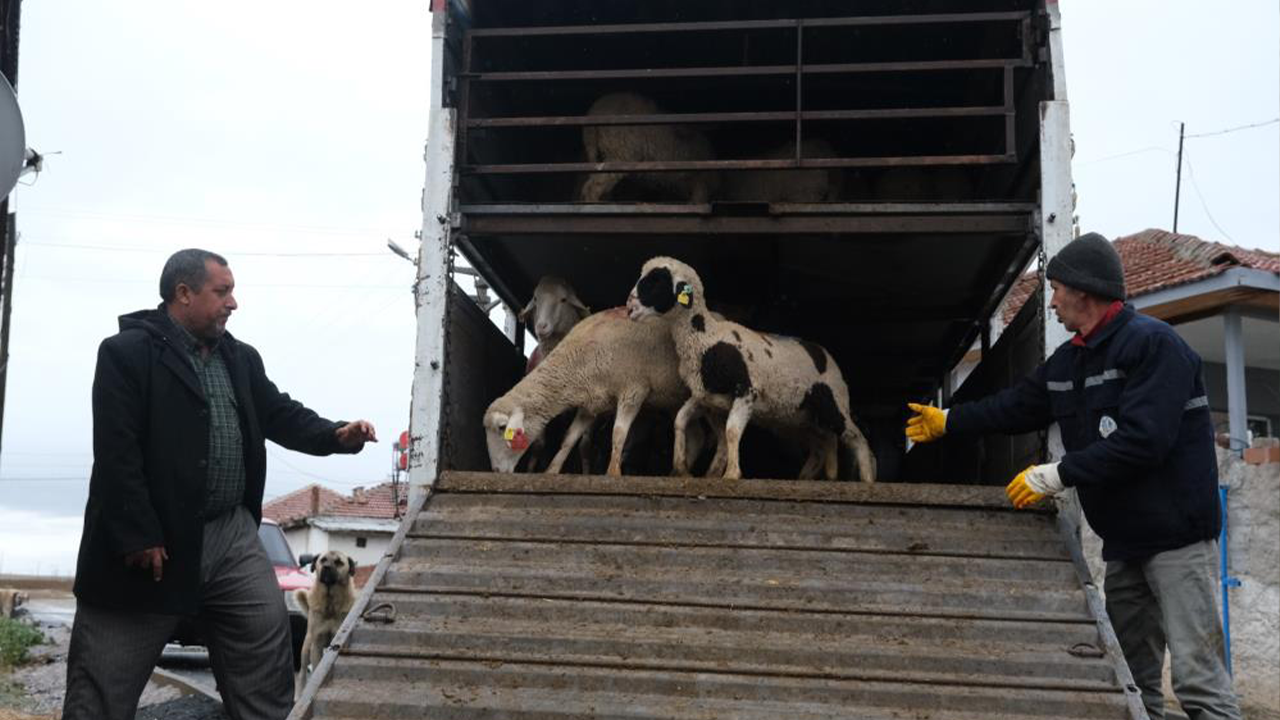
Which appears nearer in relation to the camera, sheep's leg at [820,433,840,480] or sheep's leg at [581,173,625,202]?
sheep's leg at [820,433,840,480]

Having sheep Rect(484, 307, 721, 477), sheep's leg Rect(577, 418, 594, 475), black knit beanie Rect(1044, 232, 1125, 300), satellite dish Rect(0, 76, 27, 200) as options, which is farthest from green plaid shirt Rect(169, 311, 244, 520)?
black knit beanie Rect(1044, 232, 1125, 300)

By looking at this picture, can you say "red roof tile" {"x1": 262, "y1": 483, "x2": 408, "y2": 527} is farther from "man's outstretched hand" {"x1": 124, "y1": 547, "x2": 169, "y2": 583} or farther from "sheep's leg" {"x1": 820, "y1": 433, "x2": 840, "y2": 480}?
"man's outstretched hand" {"x1": 124, "y1": 547, "x2": 169, "y2": 583}

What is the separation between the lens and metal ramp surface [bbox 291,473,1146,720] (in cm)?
411

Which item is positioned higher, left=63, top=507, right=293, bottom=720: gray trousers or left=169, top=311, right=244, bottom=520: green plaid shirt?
left=169, top=311, right=244, bottom=520: green plaid shirt

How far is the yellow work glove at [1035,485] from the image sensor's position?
4.77m

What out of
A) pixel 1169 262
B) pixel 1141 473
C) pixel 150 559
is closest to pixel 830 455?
pixel 1141 473

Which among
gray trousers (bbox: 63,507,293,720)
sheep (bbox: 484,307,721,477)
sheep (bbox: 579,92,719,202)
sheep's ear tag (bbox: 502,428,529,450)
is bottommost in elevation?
gray trousers (bbox: 63,507,293,720)

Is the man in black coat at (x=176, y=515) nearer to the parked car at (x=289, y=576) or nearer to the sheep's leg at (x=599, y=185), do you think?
the sheep's leg at (x=599, y=185)

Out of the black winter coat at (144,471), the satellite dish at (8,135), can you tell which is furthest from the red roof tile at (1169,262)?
the satellite dish at (8,135)

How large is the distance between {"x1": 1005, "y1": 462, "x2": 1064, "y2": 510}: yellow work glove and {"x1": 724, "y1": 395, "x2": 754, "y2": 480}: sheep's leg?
1.60 metres

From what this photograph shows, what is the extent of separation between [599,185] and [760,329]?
186 cm

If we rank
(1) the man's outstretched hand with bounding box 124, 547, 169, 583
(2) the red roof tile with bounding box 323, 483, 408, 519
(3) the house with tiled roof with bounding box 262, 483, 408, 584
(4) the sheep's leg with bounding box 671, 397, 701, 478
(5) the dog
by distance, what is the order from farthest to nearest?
(2) the red roof tile with bounding box 323, 483, 408, 519
(3) the house with tiled roof with bounding box 262, 483, 408, 584
(5) the dog
(4) the sheep's leg with bounding box 671, 397, 701, 478
(1) the man's outstretched hand with bounding box 124, 547, 169, 583

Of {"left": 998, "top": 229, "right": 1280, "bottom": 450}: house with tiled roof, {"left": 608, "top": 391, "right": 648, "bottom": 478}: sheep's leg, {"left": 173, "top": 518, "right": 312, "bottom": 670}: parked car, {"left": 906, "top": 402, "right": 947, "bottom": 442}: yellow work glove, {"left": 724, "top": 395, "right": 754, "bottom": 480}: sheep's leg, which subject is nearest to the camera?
{"left": 906, "top": 402, "right": 947, "bottom": 442}: yellow work glove

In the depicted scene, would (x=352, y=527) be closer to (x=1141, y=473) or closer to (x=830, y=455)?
(x=830, y=455)
